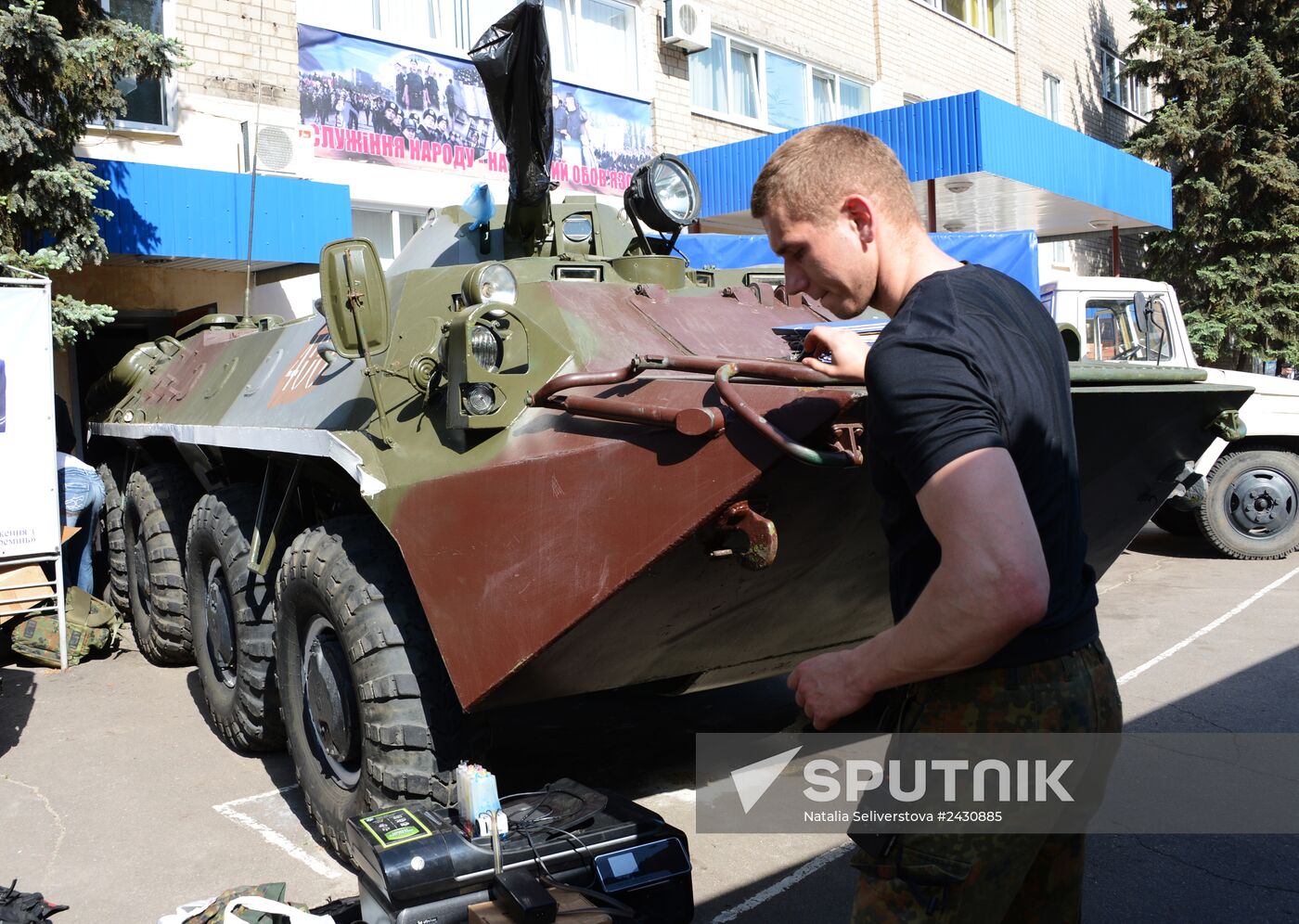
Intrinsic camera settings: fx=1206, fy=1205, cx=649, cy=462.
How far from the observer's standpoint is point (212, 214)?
884 cm

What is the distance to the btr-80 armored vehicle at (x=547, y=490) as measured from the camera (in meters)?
2.77

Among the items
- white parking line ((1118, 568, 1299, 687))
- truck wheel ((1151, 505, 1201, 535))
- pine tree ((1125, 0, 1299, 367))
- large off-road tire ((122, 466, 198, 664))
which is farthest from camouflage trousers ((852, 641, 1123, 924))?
pine tree ((1125, 0, 1299, 367))

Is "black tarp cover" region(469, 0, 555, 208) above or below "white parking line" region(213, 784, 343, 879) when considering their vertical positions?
above

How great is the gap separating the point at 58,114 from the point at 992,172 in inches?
302

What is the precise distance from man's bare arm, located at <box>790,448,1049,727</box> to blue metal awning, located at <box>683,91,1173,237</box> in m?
8.42

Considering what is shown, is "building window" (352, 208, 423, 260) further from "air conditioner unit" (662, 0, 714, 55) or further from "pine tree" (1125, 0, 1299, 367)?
"pine tree" (1125, 0, 1299, 367)

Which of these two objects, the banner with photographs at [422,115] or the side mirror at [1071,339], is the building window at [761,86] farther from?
the side mirror at [1071,339]

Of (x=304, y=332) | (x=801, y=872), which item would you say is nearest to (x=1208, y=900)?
(x=801, y=872)

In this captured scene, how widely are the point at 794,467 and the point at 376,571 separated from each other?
54.3 inches

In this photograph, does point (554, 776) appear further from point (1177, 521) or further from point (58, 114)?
point (1177, 521)

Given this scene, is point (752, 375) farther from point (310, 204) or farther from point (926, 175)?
point (926, 175)

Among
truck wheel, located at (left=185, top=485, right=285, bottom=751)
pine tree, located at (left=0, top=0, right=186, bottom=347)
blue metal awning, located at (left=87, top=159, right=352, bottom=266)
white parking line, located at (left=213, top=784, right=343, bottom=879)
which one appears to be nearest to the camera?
white parking line, located at (left=213, top=784, right=343, bottom=879)

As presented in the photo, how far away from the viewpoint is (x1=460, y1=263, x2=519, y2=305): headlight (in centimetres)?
353

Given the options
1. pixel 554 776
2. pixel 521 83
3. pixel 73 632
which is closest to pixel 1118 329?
pixel 521 83
